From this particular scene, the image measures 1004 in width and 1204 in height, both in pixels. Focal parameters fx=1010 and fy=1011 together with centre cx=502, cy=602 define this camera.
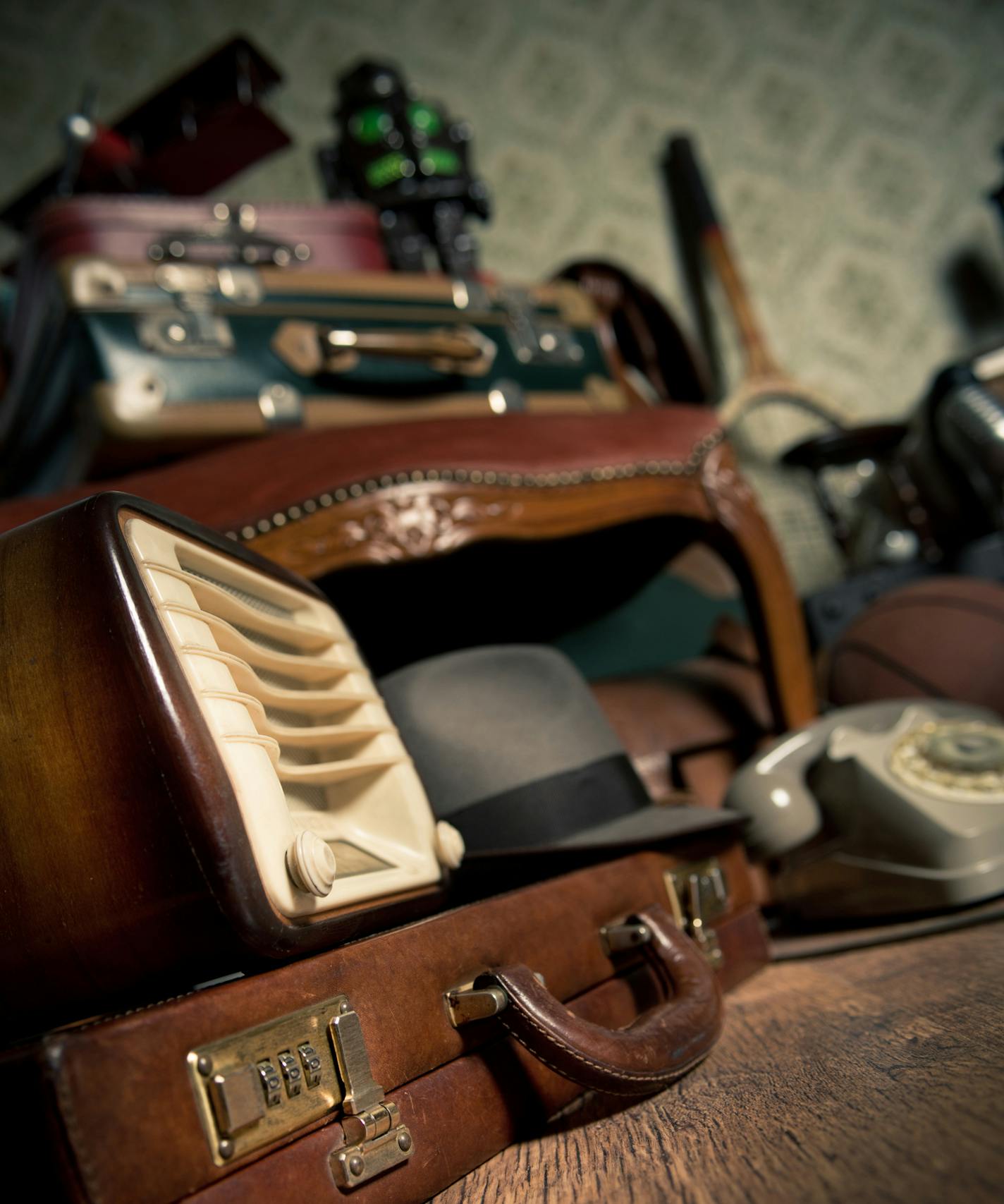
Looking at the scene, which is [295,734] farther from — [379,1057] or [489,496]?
[489,496]

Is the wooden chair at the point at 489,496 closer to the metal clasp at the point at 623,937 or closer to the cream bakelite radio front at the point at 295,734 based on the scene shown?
the cream bakelite radio front at the point at 295,734

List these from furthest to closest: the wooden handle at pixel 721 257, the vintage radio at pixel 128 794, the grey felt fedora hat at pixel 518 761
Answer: the wooden handle at pixel 721 257
the grey felt fedora hat at pixel 518 761
the vintage radio at pixel 128 794

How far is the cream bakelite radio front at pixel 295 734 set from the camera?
446 millimetres

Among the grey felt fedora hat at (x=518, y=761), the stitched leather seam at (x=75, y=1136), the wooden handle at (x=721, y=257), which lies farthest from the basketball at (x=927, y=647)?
the wooden handle at (x=721, y=257)

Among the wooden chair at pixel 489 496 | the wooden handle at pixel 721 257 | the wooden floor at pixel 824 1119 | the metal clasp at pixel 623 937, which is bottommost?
the wooden floor at pixel 824 1119

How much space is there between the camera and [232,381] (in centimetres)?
103

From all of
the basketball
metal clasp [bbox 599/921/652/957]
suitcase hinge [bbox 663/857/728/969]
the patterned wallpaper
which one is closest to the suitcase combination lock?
metal clasp [bbox 599/921/652/957]

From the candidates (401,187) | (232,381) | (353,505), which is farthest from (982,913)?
(401,187)

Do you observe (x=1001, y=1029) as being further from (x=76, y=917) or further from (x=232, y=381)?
(x=232, y=381)

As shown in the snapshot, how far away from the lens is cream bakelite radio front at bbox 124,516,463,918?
45 cm

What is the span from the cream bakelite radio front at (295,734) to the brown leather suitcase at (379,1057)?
0.17 ft

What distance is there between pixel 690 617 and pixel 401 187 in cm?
77

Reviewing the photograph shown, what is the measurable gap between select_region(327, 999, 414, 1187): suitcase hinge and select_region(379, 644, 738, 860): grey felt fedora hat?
9.5 inches

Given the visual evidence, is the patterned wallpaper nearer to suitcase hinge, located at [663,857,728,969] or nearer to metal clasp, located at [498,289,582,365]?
metal clasp, located at [498,289,582,365]
